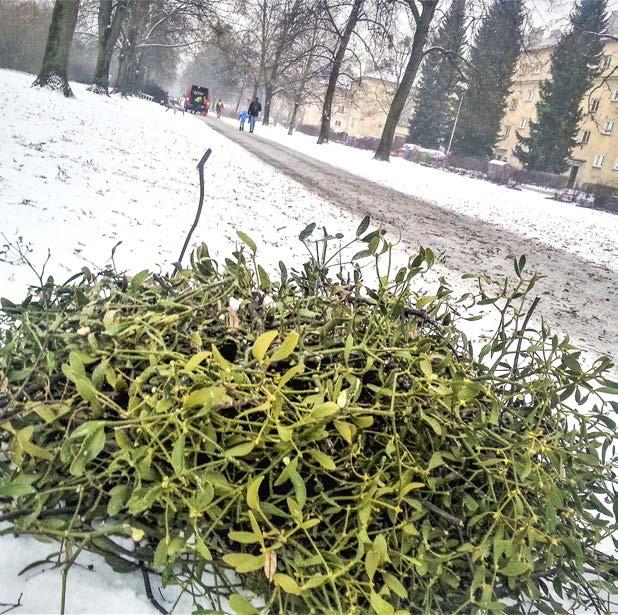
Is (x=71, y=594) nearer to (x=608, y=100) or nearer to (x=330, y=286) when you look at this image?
(x=330, y=286)

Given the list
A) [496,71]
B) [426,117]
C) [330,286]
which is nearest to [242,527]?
[330,286]

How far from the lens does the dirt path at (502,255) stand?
4598mm

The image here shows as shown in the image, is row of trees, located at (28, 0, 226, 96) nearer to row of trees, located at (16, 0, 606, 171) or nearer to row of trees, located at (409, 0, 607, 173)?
row of trees, located at (16, 0, 606, 171)

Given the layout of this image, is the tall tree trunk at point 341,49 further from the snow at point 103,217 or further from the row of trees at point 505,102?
the snow at point 103,217

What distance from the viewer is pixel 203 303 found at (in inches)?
41.6

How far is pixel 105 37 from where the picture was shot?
23.2m

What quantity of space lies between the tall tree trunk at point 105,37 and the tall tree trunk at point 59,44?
8.70m

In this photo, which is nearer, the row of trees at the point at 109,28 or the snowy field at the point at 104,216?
the snowy field at the point at 104,216

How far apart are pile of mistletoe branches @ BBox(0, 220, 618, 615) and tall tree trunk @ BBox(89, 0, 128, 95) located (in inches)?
1040

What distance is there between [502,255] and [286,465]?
6785 millimetres

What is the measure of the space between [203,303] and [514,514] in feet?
2.26

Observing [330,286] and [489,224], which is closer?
[330,286]

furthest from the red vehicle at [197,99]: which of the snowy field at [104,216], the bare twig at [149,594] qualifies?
the bare twig at [149,594]

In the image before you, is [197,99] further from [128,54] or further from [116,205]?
[116,205]
